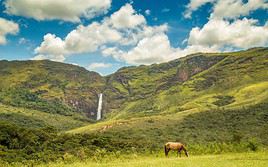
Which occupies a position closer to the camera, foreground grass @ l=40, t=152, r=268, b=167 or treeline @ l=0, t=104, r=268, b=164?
foreground grass @ l=40, t=152, r=268, b=167

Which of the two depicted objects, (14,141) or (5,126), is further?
(5,126)

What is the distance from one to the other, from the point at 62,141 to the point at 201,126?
445 ft

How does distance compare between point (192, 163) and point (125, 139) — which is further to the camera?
point (125, 139)

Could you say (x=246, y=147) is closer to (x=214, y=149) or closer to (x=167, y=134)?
(x=214, y=149)

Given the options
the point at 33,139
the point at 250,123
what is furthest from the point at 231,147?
the point at 250,123

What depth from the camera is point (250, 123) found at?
18312 cm

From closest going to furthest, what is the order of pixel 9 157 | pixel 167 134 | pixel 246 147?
pixel 246 147 < pixel 9 157 < pixel 167 134

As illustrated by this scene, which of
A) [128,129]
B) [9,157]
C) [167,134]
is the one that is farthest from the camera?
[128,129]

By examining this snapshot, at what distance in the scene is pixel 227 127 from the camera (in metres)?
188

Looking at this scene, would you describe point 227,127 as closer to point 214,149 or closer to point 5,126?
point 5,126

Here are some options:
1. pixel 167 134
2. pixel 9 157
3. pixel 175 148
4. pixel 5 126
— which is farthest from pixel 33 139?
pixel 167 134

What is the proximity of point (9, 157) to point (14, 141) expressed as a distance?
21.6m

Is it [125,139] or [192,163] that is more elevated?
[192,163]

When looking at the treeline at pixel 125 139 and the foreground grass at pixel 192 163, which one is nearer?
the foreground grass at pixel 192 163
